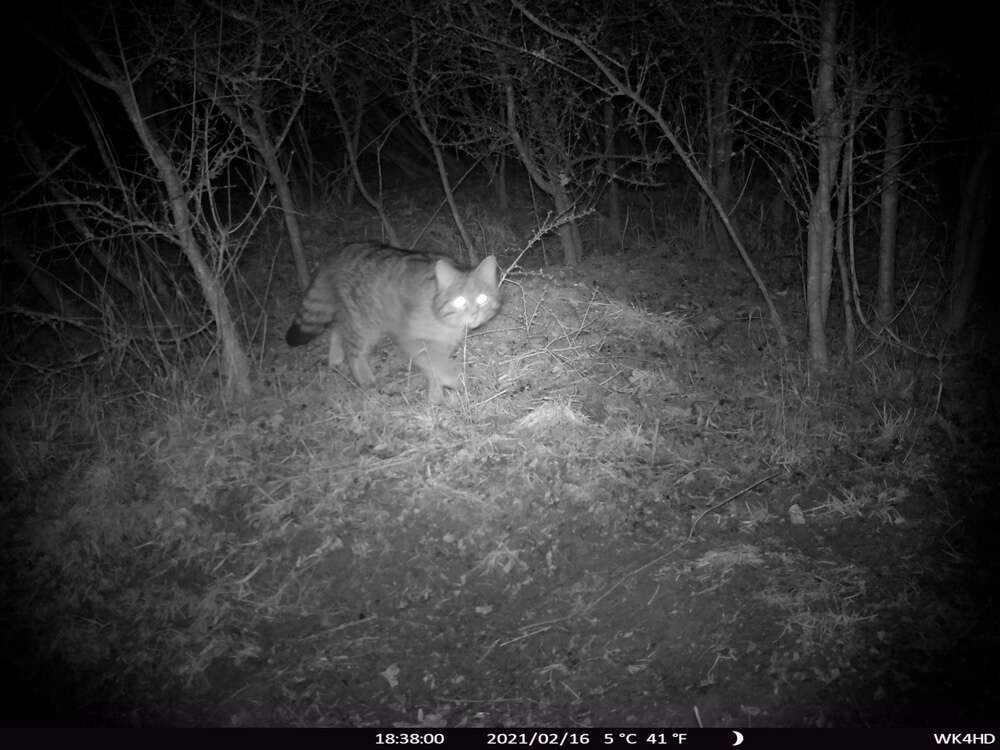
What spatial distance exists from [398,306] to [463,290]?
2.86 feet

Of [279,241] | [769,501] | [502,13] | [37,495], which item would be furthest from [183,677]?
[279,241]

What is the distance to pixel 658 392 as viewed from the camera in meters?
5.66

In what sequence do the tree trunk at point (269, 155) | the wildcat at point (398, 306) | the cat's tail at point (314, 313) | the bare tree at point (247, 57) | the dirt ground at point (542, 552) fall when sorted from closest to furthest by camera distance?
1. the dirt ground at point (542, 552)
2. the bare tree at point (247, 57)
3. the wildcat at point (398, 306)
4. the tree trunk at point (269, 155)
5. the cat's tail at point (314, 313)

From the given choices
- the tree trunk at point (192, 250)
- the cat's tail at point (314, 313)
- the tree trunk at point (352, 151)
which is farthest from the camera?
the tree trunk at point (352, 151)

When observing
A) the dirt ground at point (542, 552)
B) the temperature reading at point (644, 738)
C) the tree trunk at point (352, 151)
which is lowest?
the temperature reading at point (644, 738)

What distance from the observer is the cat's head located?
5.57m

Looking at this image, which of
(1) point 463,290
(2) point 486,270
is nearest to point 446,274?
(1) point 463,290

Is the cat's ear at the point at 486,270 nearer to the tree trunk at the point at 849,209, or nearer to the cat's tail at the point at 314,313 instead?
the cat's tail at the point at 314,313

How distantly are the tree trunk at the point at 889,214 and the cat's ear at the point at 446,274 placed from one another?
12.3 feet

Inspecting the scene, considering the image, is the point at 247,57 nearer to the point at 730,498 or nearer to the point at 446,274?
the point at 446,274

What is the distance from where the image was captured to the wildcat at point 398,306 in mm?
5648

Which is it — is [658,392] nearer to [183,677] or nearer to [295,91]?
[183,677]

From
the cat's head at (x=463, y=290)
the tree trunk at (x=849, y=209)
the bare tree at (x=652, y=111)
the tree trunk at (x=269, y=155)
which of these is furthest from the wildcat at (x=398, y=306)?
the tree trunk at (x=849, y=209)

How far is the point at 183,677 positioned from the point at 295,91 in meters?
8.02
